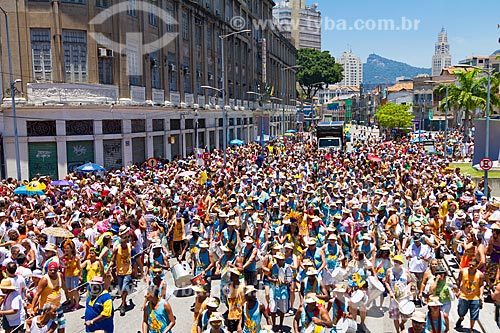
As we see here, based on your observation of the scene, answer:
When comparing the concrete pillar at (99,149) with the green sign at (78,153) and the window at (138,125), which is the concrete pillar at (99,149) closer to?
the green sign at (78,153)

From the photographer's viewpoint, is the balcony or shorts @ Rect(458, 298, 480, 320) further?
the balcony

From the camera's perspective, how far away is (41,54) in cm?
2606

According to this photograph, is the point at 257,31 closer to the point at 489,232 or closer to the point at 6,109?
the point at 6,109

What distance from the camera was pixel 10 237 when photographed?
1010 cm

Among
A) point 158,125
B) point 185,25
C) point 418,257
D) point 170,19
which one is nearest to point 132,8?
point 170,19

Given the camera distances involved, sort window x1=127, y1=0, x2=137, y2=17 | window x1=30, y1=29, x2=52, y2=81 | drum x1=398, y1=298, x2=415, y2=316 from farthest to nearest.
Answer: window x1=127, y1=0, x2=137, y2=17 < window x1=30, y1=29, x2=52, y2=81 < drum x1=398, y1=298, x2=415, y2=316

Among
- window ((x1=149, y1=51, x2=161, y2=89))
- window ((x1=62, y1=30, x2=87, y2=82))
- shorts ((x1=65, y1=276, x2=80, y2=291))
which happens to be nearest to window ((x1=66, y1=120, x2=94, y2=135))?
window ((x1=62, y1=30, x2=87, y2=82))

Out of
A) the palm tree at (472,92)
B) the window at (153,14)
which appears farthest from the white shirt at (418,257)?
the palm tree at (472,92)

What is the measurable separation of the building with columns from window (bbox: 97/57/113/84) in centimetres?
5

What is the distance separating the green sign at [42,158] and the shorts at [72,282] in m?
17.9

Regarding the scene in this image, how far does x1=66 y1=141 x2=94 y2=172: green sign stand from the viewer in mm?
26828

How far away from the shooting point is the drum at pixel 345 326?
704 centimetres

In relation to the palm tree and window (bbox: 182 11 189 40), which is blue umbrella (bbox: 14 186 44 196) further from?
the palm tree

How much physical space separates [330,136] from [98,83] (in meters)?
20.2
